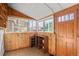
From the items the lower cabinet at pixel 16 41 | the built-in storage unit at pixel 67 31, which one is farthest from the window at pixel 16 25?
the built-in storage unit at pixel 67 31

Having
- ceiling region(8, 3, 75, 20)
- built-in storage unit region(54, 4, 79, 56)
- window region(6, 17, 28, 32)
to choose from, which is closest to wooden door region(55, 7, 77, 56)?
built-in storage unit region(54, 4, 79, 56)

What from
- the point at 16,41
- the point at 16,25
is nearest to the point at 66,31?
the point at 16,41

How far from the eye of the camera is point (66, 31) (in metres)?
2.79

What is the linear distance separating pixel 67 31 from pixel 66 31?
1.9 inches

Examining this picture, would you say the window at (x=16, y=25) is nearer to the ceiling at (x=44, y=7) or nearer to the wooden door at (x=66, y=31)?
the ceiling at (x=44, y=7)

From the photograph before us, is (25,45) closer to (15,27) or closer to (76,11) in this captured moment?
(15,27)

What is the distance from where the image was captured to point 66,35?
2775mm

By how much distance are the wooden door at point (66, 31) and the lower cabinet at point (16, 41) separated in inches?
85.7

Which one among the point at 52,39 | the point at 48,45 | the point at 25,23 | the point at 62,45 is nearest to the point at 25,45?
the point at 25,23

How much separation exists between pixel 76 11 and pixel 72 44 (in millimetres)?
850

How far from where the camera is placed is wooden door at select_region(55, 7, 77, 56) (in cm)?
249

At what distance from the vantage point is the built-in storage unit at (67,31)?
7.89 feet

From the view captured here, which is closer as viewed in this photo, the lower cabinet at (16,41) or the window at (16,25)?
the lower cabinet at (16,41)

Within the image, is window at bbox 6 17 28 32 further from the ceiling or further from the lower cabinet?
the ceiling
